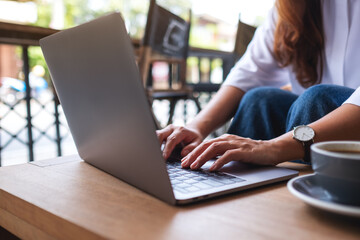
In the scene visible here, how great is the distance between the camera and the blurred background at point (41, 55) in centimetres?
256

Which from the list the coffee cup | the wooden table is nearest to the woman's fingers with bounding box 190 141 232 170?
the wooden table

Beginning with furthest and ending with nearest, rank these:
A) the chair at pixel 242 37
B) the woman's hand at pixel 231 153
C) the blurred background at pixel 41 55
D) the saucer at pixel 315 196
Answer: the blurred background at pixel 41 55 < the chair at pixel 242 37 < the woman's hand at pixel 231 153 < the saucer at pixel 315 196

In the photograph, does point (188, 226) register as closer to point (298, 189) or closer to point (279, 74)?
point (298, 189)

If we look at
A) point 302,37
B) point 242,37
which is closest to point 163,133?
point 302,37

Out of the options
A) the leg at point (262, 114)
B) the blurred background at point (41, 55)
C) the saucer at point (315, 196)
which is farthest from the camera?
the blurred background at point (41, 55)

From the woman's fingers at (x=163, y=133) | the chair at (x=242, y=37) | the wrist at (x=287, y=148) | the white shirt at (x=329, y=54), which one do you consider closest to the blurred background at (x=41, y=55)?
the chair at (x=242, y=37)

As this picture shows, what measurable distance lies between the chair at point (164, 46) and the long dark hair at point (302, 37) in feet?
3.33

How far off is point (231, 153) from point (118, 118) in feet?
0.73

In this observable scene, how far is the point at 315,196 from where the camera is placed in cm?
45

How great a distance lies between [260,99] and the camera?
103cm

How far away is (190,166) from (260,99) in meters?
0.47

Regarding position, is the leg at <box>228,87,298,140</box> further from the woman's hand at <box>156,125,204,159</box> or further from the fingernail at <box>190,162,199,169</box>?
the fingernail at <box>190,162,199,169</box>

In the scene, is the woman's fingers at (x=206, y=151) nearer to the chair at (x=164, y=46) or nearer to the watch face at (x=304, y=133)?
the watch face at (x=304, y=133)

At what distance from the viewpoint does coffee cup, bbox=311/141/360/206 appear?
37cm
